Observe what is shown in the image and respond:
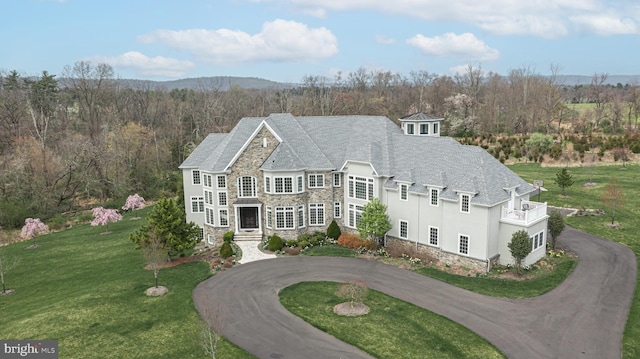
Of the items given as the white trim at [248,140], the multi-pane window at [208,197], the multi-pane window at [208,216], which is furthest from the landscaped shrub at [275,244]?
the white trim at [248,140]

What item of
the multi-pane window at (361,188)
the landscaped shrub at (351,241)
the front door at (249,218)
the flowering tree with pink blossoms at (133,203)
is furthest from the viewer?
the flowering tree with pink blossoms at (133,203)

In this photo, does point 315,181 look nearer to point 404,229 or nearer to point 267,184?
point 267,184

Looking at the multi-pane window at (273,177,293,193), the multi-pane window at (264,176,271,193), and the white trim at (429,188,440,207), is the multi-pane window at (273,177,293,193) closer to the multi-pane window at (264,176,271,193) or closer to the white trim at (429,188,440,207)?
the multi-pane window at (264,176,271,193)

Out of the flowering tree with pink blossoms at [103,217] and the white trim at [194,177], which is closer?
the white trim at [194,177]

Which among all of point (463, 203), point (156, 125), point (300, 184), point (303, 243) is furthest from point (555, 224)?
point (156, 125)

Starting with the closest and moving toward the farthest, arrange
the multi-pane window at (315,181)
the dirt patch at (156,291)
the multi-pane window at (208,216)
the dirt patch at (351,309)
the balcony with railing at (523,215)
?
the dirt patch at (351,309) < the dirt patch at (156,291) < the balcony with railing at (523,215) < the multi-pane window at (315,181) < the multi-pane window at (208,216)

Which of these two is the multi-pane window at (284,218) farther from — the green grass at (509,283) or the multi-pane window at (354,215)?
the green grass at (509,283)
